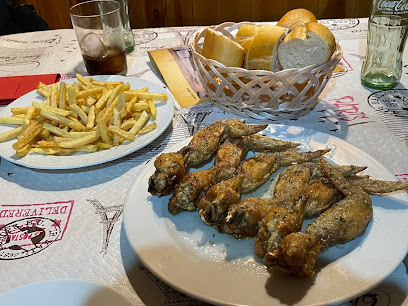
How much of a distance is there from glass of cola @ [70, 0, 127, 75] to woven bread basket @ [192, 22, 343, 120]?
460mm

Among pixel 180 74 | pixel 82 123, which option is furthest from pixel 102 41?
pixel 82 123

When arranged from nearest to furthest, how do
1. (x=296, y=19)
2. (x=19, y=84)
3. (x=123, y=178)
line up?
(x=123, y=178)
(x=296, y=19)
(x=19, y=84)

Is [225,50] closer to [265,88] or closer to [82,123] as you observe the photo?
[265,88]

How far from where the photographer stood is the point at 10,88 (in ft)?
5.74

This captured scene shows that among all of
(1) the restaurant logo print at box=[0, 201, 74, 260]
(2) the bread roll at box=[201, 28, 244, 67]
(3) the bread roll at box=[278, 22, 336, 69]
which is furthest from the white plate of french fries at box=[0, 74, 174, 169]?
(3) the bread roll at box=[278, 22, 336, 69]

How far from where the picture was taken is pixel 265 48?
4.78 ft

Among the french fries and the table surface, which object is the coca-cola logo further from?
the french fries

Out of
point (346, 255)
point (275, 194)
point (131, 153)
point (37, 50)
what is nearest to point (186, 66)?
point (131, 153)

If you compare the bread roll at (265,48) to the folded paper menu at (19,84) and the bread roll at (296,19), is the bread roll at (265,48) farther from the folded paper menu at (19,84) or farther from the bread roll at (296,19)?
the folded paper menu at (19,84)

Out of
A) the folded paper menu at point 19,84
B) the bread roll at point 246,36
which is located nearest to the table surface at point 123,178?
the folded paper menu at point 19,84

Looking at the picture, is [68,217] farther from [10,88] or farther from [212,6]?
[212,6]

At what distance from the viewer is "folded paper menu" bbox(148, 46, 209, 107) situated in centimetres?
167

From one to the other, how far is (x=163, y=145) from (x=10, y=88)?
0.82 meters

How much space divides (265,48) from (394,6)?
51 centimetres
